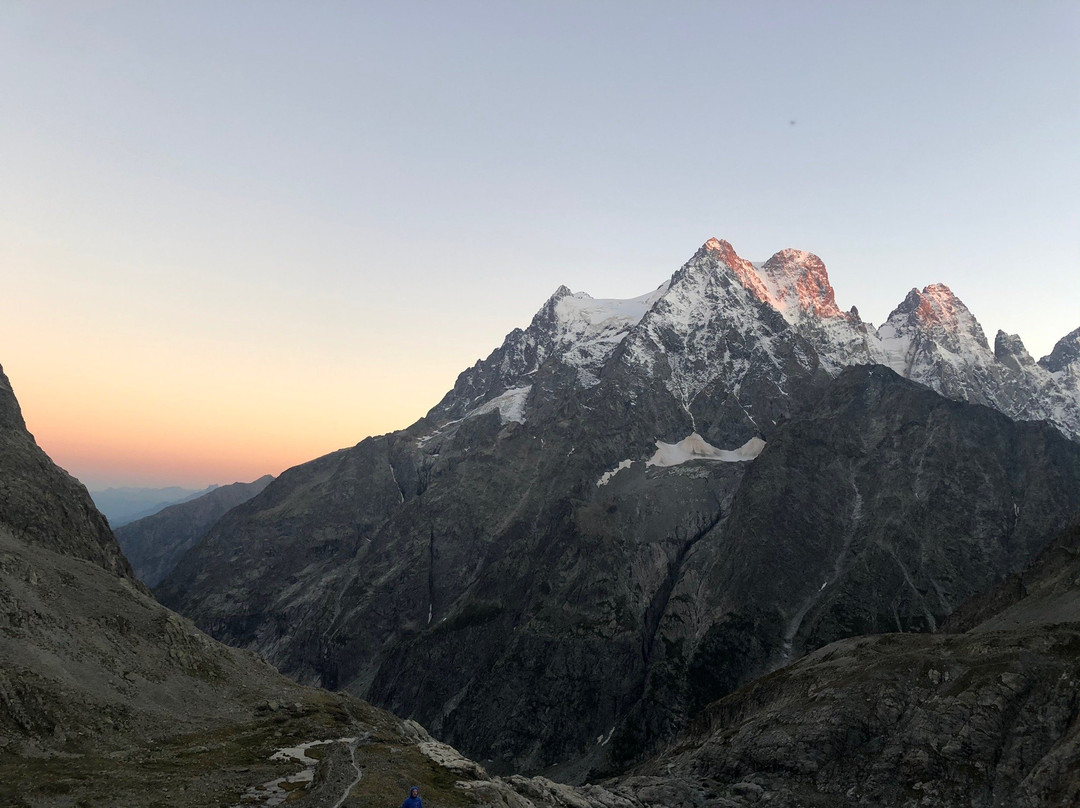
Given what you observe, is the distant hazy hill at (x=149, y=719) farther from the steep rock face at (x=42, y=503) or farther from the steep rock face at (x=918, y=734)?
the steep rock face at (x=918, y=734)

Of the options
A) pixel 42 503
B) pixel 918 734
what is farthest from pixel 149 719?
pixel 918 734

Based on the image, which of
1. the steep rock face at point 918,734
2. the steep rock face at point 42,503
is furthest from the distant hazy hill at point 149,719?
the steep rock face at point 918,734

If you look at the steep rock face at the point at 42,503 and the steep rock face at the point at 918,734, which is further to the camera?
the steep rock face at the point at 42,503

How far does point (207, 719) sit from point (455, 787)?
38558 millimetres

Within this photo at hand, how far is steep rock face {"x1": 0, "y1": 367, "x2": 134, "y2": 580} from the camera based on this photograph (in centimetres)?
11019

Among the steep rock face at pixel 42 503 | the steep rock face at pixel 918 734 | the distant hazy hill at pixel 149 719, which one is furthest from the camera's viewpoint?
the steep rock face at pixel 42 503

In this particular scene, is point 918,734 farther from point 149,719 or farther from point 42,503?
point 42,503

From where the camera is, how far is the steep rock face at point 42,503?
11019 centimetres

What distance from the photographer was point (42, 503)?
382 ft

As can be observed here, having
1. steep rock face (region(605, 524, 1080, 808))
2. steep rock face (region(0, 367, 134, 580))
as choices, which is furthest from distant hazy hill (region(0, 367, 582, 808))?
steep rock face (region(605, 524, 1080, 808))

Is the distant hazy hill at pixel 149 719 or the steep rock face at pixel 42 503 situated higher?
the steep rock face at pixel 42 503

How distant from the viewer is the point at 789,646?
646ft

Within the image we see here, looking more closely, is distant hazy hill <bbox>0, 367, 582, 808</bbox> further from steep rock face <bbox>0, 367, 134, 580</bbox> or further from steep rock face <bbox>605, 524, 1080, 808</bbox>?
steep rock face <bbox>605, 524, 1080, 808</bbox>

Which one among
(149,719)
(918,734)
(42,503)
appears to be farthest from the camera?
(42,503)
